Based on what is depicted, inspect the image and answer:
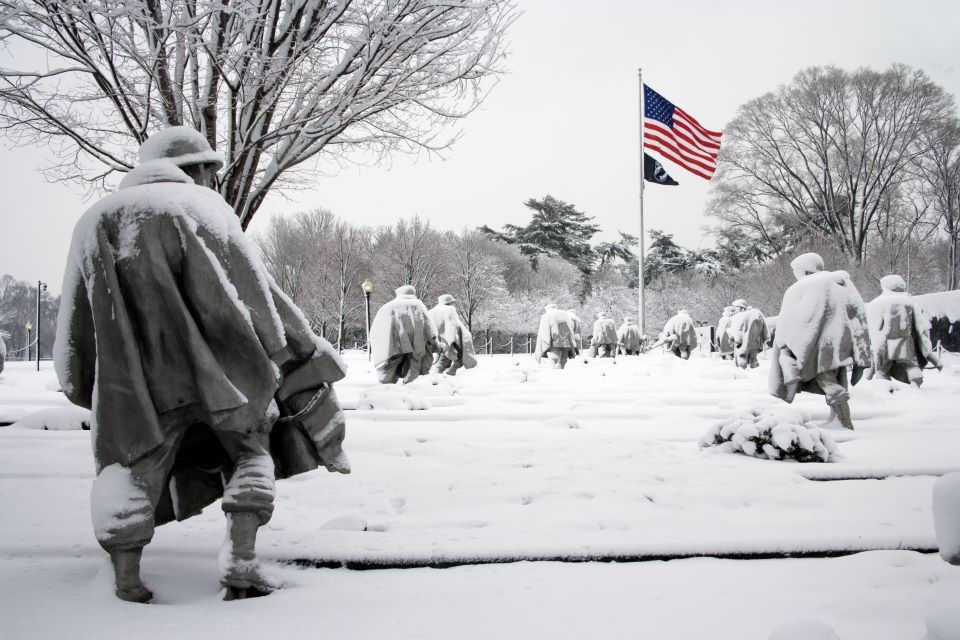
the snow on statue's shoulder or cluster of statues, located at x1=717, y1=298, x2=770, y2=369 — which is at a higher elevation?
the snow on statue's shoulder

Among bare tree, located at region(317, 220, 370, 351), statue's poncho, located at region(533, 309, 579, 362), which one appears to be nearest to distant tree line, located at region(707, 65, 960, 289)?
statue's poncho, located at region(533, 309, 579, 362)

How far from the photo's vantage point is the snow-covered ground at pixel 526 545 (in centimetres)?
244

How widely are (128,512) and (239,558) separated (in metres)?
0.43

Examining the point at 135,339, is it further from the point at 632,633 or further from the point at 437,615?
the point at 632,633

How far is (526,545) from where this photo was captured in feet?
11.0

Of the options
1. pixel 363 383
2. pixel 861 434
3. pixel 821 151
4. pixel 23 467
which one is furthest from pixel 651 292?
pixel 23 467

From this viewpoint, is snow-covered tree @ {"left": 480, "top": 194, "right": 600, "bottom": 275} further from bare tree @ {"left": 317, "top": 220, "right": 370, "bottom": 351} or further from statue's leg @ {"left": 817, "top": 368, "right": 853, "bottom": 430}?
statue's leg @ {"left": 817, "top": 368, "right": 853, "bottom": 430}

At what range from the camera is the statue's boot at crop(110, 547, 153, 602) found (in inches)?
98.0

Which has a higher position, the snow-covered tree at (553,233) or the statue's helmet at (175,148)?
the snow-covered tree at (553,233)

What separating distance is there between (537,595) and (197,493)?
5.09 feet

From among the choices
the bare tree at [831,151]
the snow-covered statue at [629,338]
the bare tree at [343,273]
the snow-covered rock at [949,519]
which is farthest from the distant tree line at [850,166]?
the snow-covered rock at [949,519]

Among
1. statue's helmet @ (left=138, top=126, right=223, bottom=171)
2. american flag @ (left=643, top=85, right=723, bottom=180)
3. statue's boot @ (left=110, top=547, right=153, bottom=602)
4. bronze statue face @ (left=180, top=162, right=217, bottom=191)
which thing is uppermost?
american flag @ (left=643, top=85, right=723, bottom=180)

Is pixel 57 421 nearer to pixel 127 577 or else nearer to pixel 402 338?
pixel 127 577

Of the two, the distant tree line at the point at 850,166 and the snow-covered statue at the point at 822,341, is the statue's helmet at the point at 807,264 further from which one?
the distant tree line at the point at 850,166
